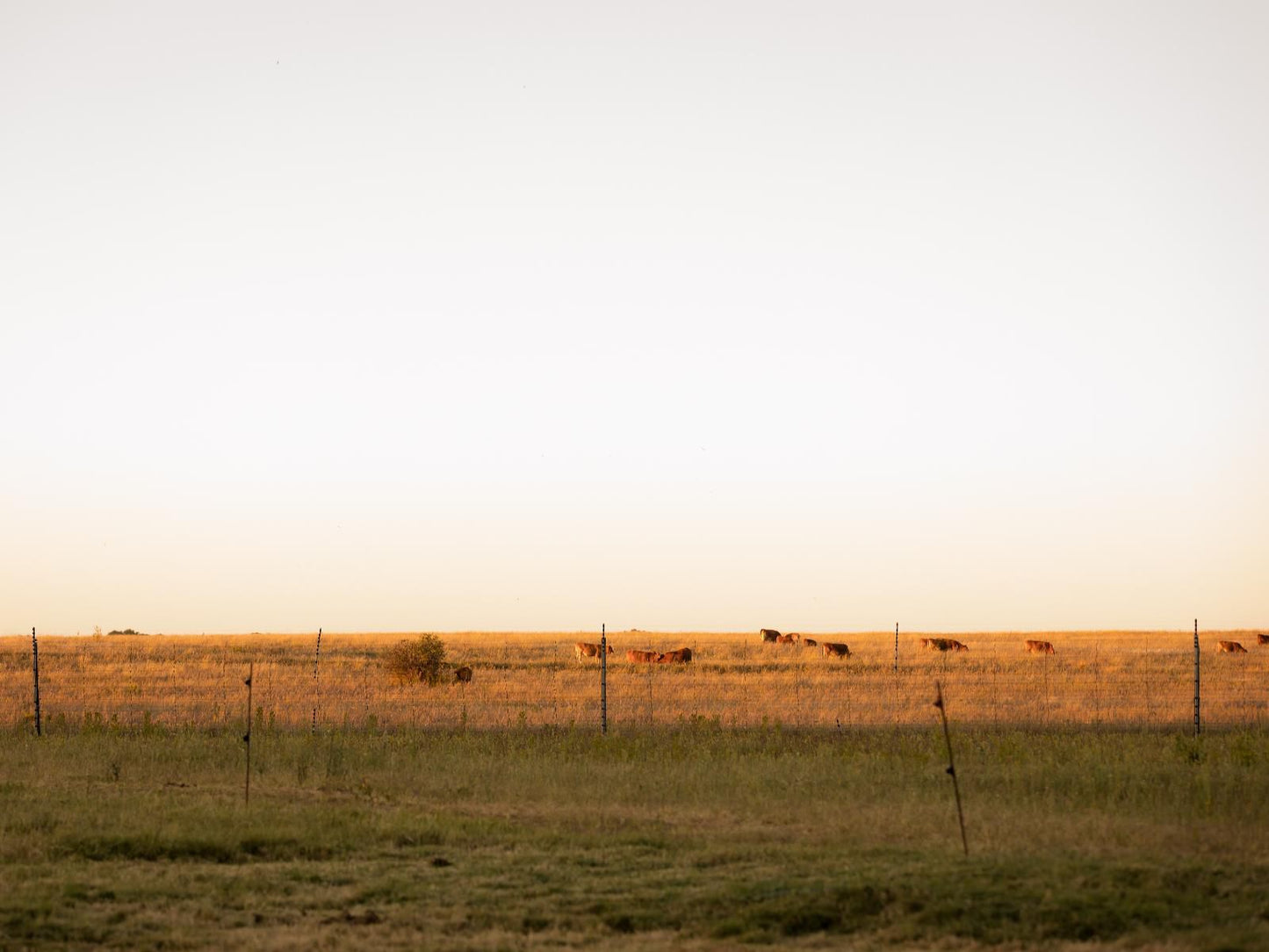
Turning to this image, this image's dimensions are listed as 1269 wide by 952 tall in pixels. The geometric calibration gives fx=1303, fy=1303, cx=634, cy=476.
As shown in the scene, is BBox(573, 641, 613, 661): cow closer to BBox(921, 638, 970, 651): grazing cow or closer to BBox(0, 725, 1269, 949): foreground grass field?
BBox(921, 638, 970, 651): grazing cow

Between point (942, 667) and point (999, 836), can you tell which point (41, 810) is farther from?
point (942, 667)

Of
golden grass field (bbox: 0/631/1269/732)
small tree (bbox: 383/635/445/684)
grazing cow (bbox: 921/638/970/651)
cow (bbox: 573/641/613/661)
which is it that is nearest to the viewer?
golden grass field (bbox: 0/631/1269/732)

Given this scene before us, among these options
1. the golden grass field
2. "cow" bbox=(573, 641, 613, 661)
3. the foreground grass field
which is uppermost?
the foreground grass field

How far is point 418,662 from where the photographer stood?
44.2 m

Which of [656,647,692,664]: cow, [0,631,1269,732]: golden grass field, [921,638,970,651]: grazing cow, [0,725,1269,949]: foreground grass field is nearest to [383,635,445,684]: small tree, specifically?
[0,631,1269,732]: golden grass field

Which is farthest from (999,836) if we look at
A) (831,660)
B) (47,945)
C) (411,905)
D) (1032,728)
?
(831,660)

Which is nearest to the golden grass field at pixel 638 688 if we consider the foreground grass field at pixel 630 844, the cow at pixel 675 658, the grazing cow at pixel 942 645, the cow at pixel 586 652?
the cow at pixel 586 652

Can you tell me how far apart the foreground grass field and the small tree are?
19919mm

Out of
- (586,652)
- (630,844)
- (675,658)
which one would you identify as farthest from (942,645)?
(630,844)

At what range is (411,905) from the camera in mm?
11477

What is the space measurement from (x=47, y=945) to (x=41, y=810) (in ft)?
22.0

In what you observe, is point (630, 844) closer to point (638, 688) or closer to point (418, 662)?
point (638, 688)

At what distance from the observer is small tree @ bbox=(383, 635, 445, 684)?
43.9 m

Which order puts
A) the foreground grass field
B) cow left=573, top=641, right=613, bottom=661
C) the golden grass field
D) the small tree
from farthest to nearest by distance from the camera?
cow left=573, top=641, right=613, bottom=661, the small tree, the golden grass field, the foreground grass field
